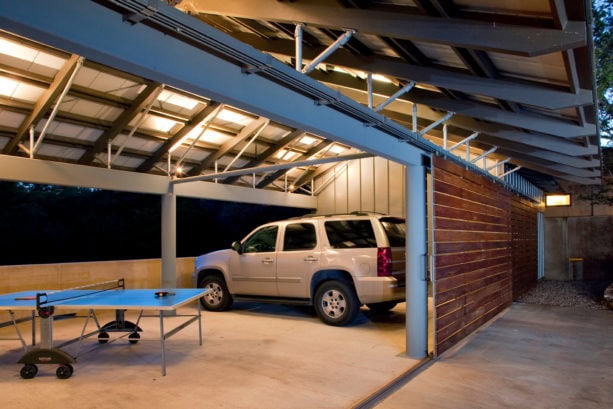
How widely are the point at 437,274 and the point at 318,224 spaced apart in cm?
279

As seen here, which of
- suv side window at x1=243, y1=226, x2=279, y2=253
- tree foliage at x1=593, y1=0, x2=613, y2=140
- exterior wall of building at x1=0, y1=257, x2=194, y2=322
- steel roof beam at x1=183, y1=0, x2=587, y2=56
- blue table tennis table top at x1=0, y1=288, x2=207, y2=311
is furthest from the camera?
tree foliage at x1=593, y1=0, x2=613, y2=140

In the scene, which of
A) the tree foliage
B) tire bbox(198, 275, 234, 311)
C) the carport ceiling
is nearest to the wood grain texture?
the carport ceiling

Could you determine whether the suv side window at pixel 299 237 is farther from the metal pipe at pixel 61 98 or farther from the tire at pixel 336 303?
the metal pipe at pixel 61 98

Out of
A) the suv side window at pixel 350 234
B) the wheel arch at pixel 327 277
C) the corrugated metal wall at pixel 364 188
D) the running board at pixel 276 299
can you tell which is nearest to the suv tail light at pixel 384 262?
the suv side window at pixel 350 234

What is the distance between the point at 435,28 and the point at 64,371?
17.1 feet

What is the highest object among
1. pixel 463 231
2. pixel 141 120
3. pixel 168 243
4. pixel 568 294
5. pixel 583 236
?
pixel 141 120

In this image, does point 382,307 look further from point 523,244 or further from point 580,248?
point 580,248

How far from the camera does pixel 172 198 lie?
948 cm

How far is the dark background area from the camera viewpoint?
26.3 meters

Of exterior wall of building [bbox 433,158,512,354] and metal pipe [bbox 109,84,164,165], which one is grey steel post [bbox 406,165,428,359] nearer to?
exterior wall of building [bbox 433,158,512,354]

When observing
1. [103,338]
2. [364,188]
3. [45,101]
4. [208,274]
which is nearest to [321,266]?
[208,274]

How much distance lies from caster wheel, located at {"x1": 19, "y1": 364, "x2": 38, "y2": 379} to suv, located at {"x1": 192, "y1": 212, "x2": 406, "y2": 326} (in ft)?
9.14

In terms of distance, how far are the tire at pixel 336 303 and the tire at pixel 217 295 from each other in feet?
7.28

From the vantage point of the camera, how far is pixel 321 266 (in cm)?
827
